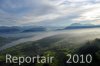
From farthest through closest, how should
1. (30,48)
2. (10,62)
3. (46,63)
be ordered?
(30,48)
(46,63)
(10,62)

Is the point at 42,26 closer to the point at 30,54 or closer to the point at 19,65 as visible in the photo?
the point at 30,54

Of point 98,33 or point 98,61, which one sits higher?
point 98,33

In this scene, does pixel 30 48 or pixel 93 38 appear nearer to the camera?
pixel 30 48

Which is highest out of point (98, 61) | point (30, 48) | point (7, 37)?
point (7, 37)

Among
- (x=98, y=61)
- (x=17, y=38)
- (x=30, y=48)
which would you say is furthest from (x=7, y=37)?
(x=98, y=61)

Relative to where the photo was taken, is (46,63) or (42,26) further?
(42,26)

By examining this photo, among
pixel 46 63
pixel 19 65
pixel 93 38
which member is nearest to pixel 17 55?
A: pixel 19 65

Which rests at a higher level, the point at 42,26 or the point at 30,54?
the point at 42,26

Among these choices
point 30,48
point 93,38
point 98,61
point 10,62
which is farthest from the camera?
point 93,38

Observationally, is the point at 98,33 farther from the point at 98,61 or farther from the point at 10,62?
the point at 10,62
